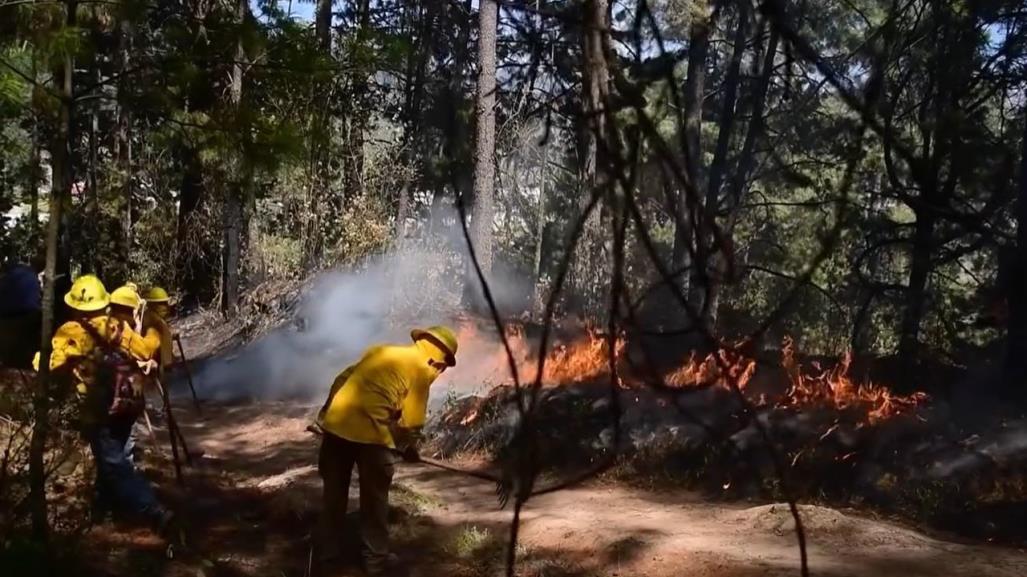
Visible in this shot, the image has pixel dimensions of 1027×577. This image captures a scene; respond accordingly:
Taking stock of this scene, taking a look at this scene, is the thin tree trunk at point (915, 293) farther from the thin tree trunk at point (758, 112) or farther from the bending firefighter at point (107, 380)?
the bending firefighter at point (107, 380)

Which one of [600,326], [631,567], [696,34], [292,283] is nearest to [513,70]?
[292,283]

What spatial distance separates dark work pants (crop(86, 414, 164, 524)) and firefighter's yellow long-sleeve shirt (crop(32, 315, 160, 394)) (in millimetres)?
510

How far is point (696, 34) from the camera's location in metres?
2.15

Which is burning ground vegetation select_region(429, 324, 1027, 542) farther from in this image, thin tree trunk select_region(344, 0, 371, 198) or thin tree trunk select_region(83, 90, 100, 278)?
thin tree trunk select_region(83, 90, 100, 278)

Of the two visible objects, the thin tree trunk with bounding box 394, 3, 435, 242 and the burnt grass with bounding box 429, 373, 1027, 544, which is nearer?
the burnt grass with bounding box 429, 373, 1027, 544

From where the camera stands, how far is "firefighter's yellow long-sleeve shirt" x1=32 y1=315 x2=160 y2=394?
575 centimetres

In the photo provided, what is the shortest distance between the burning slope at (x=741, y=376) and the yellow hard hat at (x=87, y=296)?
16.7 ft

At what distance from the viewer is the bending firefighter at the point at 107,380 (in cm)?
586

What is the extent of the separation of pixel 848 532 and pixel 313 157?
17.2 ft

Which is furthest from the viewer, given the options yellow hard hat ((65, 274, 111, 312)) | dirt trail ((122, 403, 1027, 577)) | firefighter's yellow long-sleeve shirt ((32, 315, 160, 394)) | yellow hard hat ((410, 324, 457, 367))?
dirt trail ((122, 403, 1027, 577))

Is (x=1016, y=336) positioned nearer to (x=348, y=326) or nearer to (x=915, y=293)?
(x=915, y=293)

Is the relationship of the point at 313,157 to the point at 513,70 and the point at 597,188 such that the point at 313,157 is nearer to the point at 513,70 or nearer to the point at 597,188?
the point at 597,188

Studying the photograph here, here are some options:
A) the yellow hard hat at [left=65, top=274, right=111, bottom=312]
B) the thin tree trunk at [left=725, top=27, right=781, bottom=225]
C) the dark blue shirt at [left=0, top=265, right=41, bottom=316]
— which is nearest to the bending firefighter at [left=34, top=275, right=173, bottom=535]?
the yellow hard hat at [left=65, top=274, right=111, bottom=312]

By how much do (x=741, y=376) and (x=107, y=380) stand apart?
7.87 meters
